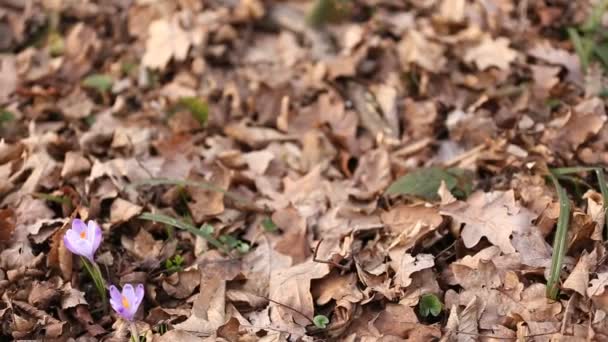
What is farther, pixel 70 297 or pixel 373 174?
pixel 373 174

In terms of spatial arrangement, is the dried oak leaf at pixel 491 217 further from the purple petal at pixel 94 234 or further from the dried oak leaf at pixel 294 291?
the purple petal at pixel 94 234

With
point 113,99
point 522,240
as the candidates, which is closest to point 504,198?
point 522,240

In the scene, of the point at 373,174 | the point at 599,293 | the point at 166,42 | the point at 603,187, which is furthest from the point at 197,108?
the point at 599,293

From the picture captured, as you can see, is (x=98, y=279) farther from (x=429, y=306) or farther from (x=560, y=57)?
(x=560, y=57)

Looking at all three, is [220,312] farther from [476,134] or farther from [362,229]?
[476,134]

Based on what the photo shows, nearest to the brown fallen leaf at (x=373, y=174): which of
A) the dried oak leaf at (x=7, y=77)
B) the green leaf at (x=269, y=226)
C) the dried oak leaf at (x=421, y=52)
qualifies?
the green leaf at (x=269, y=226)

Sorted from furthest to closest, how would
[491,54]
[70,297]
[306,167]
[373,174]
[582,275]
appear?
1. [491,54]
2. [306,167]
3. [373,174]
4. [70,297]
5. [582,275]
